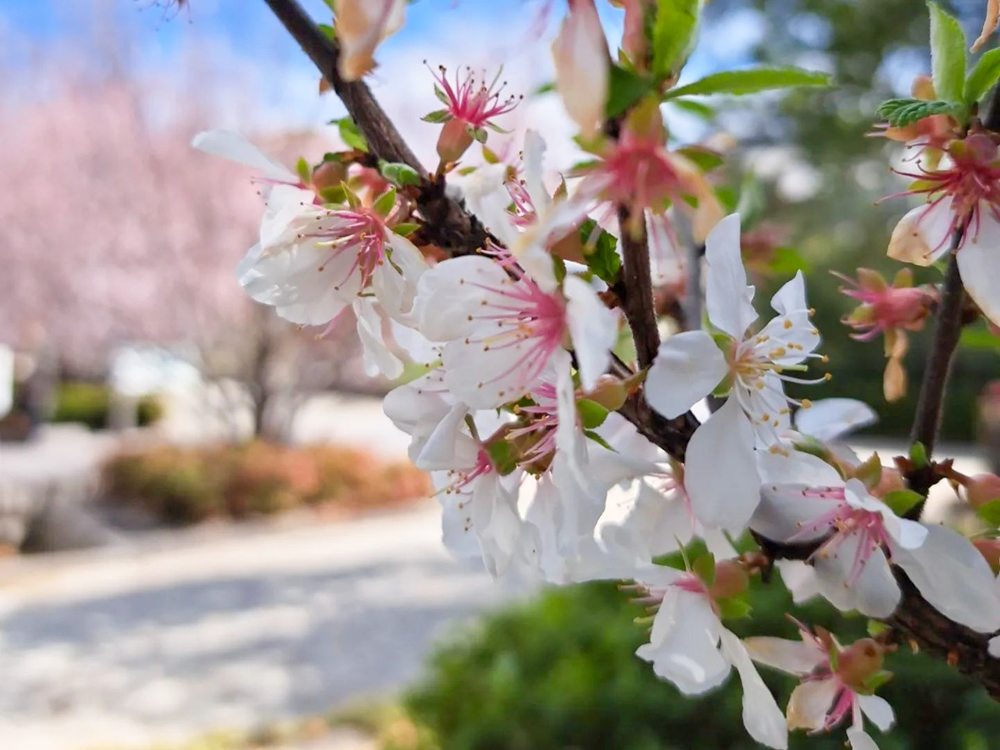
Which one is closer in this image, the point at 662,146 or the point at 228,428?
the point at 662,146

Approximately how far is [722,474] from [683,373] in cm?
5

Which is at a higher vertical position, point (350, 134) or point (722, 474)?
point (350, 134)

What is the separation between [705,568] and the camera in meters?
0.45

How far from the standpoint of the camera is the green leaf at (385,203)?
0.42m

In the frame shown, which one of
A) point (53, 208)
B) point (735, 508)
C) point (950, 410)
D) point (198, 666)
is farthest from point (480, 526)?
point (950, 410)

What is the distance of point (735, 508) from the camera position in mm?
345

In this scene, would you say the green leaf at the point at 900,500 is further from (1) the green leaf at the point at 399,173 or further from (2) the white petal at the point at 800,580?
(1) the green leaf at the point at 399,173

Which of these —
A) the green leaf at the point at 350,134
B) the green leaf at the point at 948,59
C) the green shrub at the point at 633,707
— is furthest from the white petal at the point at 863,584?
the green shrub at the point at 633,707

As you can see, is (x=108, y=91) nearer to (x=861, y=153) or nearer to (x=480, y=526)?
(x=861, y=153)

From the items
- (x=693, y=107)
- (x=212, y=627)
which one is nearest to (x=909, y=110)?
(x=693, y=107)

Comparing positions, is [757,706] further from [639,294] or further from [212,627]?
[212,627]

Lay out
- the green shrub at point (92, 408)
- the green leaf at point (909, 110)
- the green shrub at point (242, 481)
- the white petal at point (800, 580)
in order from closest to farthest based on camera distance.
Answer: the green leaf at point (909, 110) < the white petal at point (800, 580) < the green shrub at point (242, 481) < the green shrub at point (92, 408)

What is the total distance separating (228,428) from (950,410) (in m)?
8.03

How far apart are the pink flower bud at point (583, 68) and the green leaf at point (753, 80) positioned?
0.11 meters
